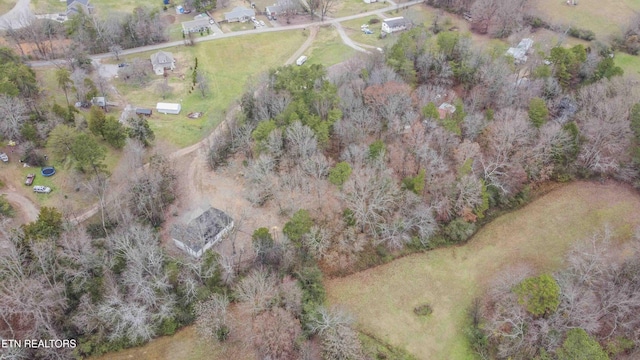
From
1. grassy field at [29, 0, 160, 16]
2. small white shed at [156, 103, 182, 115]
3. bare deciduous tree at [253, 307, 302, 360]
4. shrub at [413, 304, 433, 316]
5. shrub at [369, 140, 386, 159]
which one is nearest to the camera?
bare deciduous tree at [253, 307, 302, 360]

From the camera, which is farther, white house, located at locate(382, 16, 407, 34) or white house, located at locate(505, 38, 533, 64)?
white house, located at locate(382, 16, 407, 34)

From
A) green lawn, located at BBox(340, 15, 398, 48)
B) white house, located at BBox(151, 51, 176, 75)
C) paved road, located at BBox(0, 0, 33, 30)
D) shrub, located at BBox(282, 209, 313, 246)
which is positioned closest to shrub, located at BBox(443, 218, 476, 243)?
shrub, located at BBox(282, 209, 313, 246)

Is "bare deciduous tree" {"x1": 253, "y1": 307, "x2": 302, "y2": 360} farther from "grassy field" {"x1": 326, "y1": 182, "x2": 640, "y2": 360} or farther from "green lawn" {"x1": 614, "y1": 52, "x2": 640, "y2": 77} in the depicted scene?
"green lawn" {"x1": 614, "y1": 52, "x2": 640, "y2": 77}

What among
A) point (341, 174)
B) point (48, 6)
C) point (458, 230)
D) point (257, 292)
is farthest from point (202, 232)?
point (48, 6)

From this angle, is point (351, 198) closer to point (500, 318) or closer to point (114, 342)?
point (500, 318)

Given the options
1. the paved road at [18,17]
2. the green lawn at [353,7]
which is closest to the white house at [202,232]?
the paved road at [18,17]

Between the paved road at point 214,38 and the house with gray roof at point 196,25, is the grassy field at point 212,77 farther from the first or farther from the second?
the house with gray roof at point 196,25

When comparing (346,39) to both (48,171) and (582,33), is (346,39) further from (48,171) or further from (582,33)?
(48,171)
